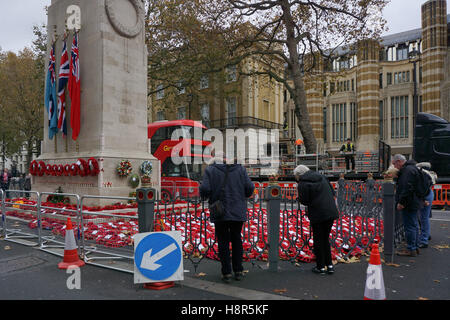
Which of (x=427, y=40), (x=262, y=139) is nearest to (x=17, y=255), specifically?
(x=262, y=139)

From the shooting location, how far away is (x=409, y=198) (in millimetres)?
5805

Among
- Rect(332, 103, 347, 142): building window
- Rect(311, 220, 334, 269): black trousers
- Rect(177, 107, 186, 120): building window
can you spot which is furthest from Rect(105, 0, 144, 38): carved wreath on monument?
Rect(332, 103, 347, 142): building window

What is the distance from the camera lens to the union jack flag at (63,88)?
1181 cm

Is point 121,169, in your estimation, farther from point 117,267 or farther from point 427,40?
point 427,40

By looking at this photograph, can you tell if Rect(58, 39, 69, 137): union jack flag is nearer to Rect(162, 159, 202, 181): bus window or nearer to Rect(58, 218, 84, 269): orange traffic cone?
Rect(162, 159, 202, 181): bus window

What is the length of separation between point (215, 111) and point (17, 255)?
33.0m

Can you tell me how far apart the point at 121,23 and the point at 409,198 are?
34.8 feet

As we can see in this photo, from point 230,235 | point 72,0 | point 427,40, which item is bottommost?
point 230,235

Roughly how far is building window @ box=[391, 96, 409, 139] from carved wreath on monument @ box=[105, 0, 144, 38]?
1423 inches

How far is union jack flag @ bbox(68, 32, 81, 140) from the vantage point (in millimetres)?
11305

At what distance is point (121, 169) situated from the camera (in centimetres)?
1082

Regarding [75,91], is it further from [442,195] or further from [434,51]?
[434,51]

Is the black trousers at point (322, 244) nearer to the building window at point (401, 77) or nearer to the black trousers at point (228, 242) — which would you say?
the black trousers at point (228, 242)

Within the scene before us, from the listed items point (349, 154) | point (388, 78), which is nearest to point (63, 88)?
point (349, 154)
